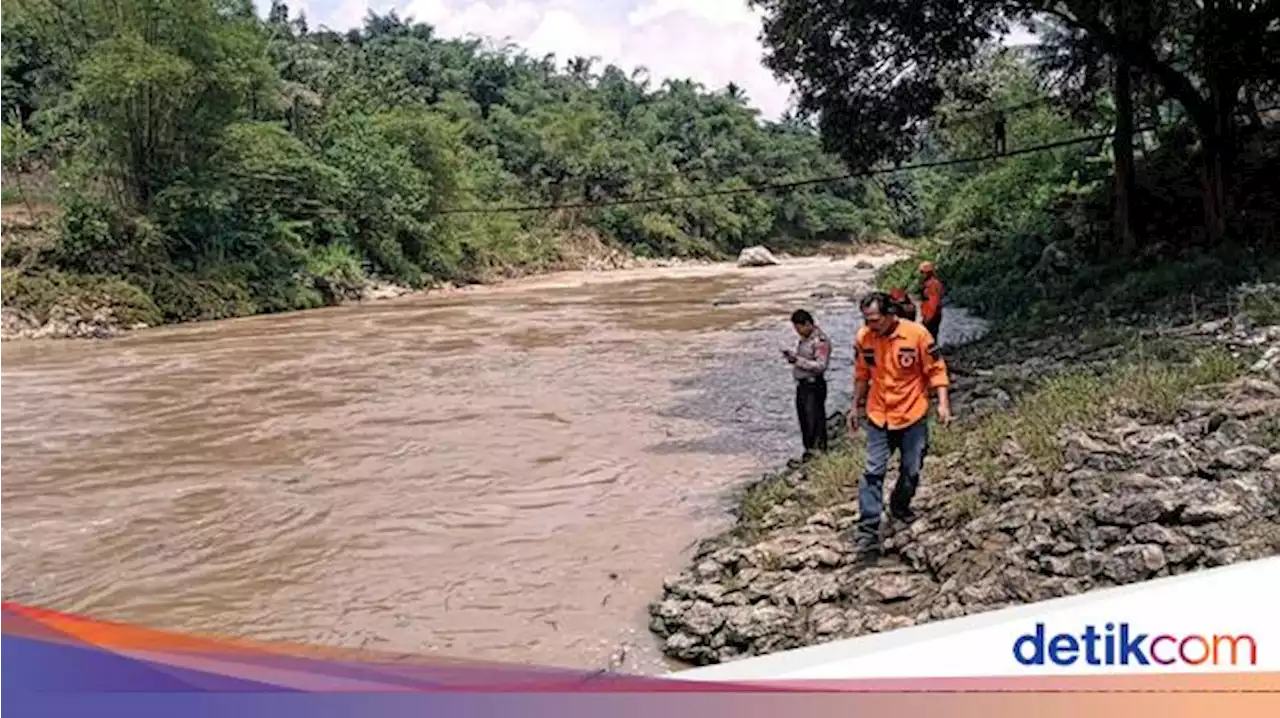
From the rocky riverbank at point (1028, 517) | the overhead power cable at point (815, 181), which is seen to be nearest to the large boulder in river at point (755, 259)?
the overhead power cable at point (815, 181)

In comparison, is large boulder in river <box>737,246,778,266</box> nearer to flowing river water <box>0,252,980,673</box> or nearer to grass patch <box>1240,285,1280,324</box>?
flowing river water <box>0,252,980,673</box>

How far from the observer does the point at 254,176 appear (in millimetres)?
34562

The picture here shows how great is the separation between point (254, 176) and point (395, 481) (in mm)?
26734

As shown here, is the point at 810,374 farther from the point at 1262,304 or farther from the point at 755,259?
the point at 755,259

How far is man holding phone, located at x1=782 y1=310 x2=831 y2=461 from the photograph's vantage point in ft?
29.1

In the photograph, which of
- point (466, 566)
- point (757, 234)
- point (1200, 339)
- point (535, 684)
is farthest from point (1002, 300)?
point (757, 234)

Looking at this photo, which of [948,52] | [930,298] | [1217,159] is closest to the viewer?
[930,298]

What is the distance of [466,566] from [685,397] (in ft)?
24.3

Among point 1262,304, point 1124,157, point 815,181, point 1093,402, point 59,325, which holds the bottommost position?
point 1093,402

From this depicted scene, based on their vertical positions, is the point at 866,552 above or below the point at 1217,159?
below

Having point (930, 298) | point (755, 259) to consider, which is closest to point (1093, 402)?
point (930, 298)

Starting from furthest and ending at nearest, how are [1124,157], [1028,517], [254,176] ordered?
[254,176], [1124,157], [1028,517]

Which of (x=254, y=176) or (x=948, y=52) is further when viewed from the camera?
(x=254, y=176)

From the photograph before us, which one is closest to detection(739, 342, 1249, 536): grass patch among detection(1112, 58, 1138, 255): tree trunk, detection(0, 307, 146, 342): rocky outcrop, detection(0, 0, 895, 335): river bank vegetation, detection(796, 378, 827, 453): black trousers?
detection(796, 378, 827, 453): black trousers
